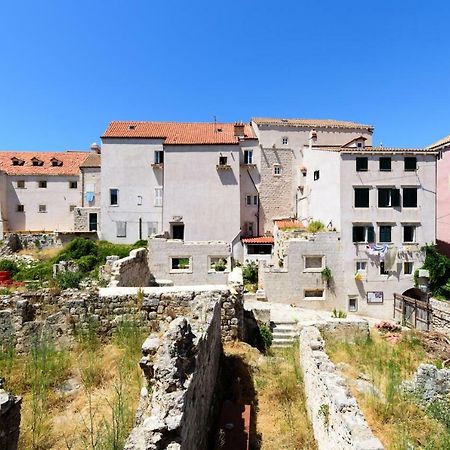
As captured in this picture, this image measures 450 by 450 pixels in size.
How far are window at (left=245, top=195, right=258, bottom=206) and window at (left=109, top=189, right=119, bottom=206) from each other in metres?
12.3

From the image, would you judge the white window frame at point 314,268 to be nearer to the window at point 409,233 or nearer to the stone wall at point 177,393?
the window at point 409,233

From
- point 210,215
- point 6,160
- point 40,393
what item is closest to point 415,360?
point 40,393

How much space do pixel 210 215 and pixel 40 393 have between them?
23.0 m

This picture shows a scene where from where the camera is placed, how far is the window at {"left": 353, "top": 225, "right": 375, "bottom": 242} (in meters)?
21.7

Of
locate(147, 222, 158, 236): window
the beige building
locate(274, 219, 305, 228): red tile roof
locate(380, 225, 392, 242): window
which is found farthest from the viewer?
the beige building

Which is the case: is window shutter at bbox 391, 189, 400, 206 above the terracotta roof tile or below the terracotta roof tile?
below

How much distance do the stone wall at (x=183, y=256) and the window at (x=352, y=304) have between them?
872 centimetres

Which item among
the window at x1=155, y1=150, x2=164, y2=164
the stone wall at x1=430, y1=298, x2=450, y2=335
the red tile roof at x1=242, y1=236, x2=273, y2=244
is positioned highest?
the window at x1=155, y1=150, x2=164, y2=164

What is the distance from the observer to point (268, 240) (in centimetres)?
2723

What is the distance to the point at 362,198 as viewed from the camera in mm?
21750

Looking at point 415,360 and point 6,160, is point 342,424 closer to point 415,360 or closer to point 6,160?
point 415,360

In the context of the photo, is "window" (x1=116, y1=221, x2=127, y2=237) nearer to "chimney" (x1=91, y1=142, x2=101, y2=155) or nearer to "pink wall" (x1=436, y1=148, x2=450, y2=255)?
"chimney" (x1=91, y1=142, x2=101, y2=155)

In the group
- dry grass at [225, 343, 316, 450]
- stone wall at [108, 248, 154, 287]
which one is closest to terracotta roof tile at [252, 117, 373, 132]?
stone wall at [108, 248, 154, 287]

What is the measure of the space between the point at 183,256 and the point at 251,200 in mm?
10792
